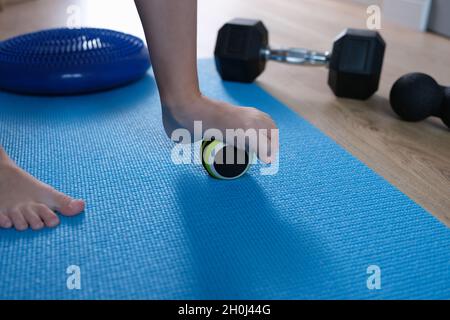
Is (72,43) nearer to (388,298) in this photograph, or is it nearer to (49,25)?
(49,25)

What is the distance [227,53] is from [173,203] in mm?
707

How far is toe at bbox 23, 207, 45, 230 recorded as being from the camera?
82cm

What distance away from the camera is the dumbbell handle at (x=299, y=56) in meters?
1.46

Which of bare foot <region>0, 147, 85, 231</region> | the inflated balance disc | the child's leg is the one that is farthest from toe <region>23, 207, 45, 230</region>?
the inflated balance disc

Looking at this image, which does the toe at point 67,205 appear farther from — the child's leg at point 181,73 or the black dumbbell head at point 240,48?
the black dumbbell head at point 240,48

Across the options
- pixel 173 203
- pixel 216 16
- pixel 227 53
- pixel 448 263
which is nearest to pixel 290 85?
pixel 227 53

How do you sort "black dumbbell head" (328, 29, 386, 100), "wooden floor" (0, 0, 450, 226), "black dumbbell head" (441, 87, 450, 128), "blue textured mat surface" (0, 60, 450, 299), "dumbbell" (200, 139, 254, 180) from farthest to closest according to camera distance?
"black dumbbell head" (328, 29, 386, 100)
"black dumbbell head" (441, 87, 450, 128)
"wooden floor" (0, 0, 450, 226)
"dumbbell" (200, 139, 254, 180)
"blue textured mat surface" (0, 60, 450, 299)

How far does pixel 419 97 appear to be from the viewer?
123 cm

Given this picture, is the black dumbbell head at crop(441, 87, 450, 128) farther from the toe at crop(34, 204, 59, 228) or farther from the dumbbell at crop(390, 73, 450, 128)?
the toe at crop(34, 204, 59, 228)

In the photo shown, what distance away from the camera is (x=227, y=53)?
1.47m

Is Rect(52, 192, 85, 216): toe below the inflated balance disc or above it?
below

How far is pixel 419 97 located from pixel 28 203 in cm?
93

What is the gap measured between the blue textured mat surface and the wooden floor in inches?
3.4

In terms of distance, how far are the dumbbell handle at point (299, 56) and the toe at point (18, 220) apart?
91 cm
